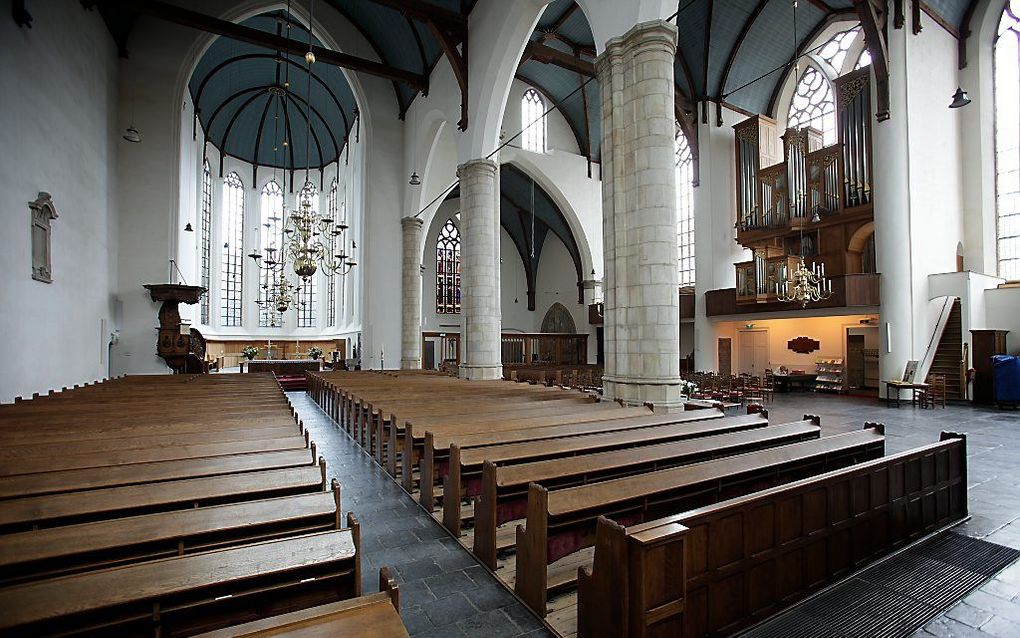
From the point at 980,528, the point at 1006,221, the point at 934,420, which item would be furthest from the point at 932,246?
the point at 980,528

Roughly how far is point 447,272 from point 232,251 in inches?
434

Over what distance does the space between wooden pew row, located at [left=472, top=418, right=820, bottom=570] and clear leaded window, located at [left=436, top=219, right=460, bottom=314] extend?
70.2ft

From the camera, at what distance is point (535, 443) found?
393 cm

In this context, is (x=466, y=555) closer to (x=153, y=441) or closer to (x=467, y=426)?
(x=467, y=426)

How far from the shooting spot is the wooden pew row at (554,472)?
10.1 feet

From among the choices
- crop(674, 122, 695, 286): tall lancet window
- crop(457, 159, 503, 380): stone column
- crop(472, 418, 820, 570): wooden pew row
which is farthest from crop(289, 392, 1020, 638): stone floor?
crop(674, 122, 695, 286): tall lancet window

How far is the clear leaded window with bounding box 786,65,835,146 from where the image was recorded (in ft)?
50.3

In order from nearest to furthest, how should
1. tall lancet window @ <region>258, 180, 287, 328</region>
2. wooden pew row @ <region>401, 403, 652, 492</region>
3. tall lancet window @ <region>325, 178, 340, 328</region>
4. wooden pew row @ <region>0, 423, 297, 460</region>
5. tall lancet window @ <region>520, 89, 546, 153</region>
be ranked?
wooden pew row @ <region>0, 423, 297, 460</region>, wooden pew row @ <region>401, 403, 652, 492</region>, tall lancet window @ <region>520, 89, 546, 153</region>, tall lancet window @ <region>325, 178, 340, 328</region>, tall lancet window @ <region>258, 180, 287, 328</region>

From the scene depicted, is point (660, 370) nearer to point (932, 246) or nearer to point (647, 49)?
point (647, 49)

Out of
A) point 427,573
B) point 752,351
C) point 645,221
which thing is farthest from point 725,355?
point 427,573

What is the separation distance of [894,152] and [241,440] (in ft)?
47.2

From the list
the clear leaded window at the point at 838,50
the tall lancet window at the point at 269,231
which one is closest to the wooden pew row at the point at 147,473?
the clear leaded window at the point at 838,50

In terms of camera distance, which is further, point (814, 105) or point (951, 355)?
point (814, 105)

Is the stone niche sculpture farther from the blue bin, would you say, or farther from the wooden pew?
the blue bin
